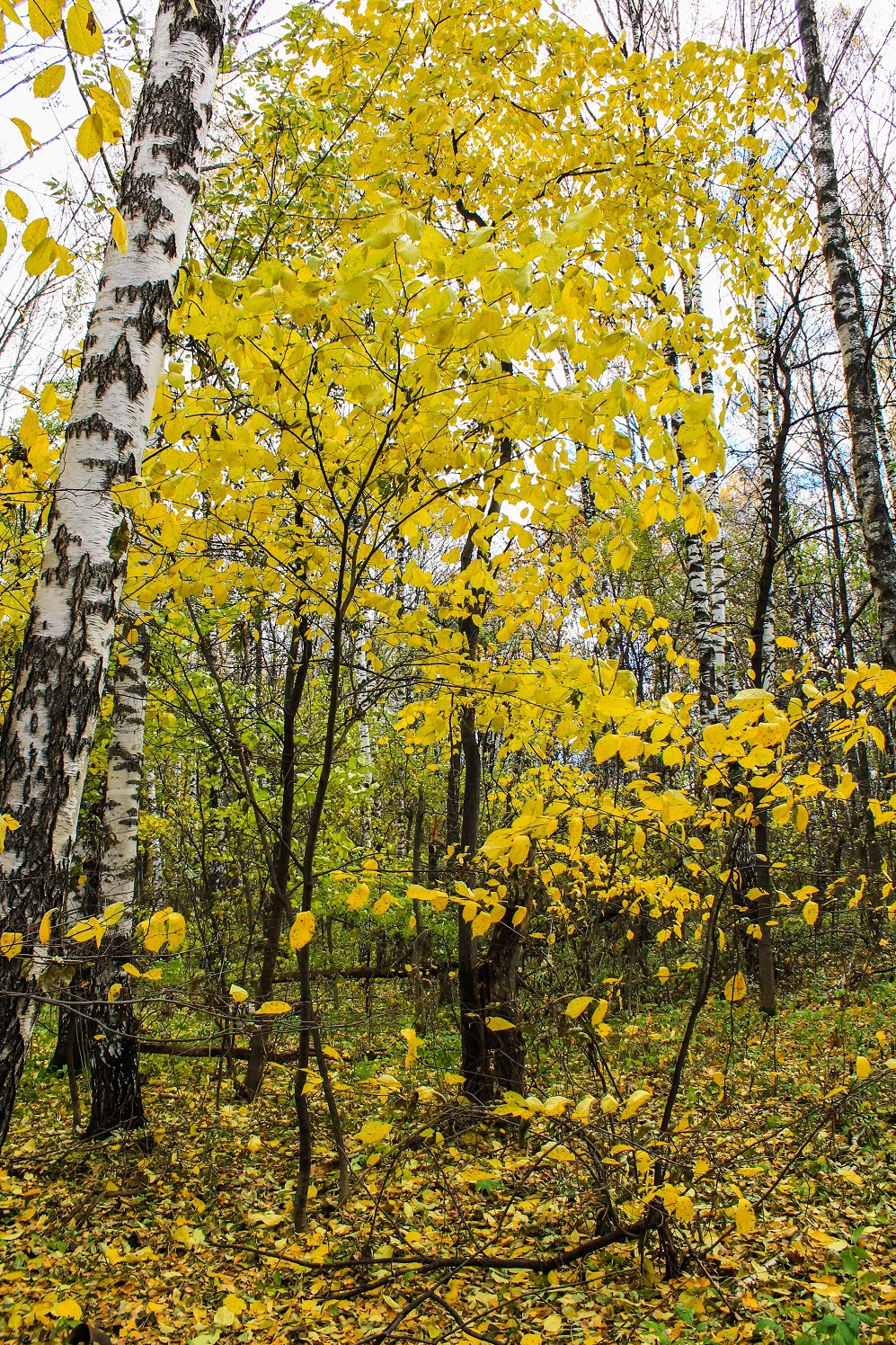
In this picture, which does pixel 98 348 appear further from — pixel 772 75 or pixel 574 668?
pixel 772 75

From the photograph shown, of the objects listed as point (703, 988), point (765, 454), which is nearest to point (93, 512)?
point (703, 988)

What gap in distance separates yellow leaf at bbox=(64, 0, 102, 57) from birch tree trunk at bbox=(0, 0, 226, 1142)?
1.15 meters

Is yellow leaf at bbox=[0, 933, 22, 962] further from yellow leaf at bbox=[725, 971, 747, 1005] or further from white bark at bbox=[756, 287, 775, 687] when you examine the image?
white bark at bbox=[756, 287, 775, 687]

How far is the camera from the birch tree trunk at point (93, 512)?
1.95m

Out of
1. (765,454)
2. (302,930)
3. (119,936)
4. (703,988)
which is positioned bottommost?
(119,936)

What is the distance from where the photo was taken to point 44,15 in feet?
3.63

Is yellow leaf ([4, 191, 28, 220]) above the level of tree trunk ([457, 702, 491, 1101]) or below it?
above

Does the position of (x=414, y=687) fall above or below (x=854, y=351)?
below

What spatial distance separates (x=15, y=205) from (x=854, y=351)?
19.7ft

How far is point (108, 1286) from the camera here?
2.91m

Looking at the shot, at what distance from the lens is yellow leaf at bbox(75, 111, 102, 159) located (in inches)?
46.4

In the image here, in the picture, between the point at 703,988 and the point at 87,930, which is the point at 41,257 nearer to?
the point at 87,930

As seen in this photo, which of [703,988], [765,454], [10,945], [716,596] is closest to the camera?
[10,945]

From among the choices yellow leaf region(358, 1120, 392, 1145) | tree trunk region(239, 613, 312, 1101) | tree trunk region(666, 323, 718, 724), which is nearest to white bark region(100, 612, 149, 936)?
tree trunk region(239, 613, 312, 1101)
